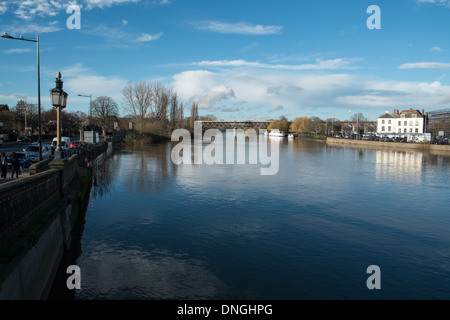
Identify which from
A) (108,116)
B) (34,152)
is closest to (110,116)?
(108,116)

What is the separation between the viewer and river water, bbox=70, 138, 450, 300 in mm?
9242

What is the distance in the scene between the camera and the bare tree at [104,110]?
81.4 metres

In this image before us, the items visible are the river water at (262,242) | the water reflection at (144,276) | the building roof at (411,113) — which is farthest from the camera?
the building roof at (411,113)

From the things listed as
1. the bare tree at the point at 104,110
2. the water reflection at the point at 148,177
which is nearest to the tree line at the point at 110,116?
the bare tree at the point at 104,110

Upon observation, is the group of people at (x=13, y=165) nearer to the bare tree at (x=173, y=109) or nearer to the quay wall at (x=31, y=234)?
the quay wall at (x=31, y=234)

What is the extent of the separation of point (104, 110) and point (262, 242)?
79273 mm

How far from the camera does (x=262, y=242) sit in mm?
12430

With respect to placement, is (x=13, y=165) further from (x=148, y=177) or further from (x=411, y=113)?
(x=411, y=113)

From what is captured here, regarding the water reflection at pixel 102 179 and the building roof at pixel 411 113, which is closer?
the water reflection at pixel 102 179

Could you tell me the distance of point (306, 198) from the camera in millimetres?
19906

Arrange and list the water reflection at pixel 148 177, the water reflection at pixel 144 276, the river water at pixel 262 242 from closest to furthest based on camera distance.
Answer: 1. the water reflection at pixel 144 276
2. the river water at pixel 262 242
3. the water reflection at pixel 148 177

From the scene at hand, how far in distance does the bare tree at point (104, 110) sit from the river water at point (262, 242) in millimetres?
62626

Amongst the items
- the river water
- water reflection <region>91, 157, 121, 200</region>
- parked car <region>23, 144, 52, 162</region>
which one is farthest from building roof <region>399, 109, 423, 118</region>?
parked car <region>23, 144, 52, 162</region>
